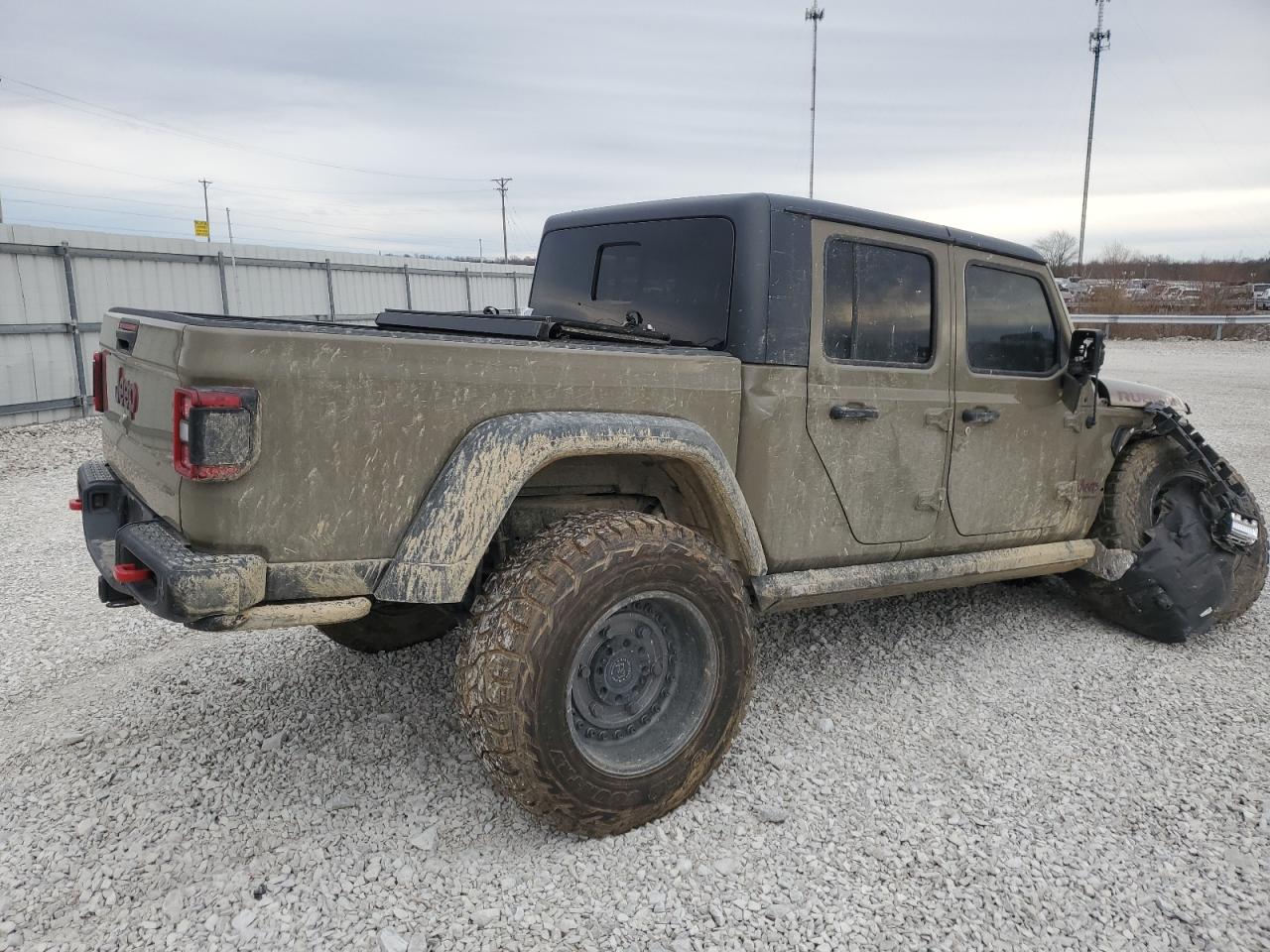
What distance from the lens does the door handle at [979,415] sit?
3.66 metres

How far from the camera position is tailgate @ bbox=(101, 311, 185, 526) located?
2.36 meters

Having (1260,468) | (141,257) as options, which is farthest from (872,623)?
(141,257)

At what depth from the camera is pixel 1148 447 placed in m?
4.56

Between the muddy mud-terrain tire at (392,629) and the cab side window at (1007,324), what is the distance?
2.53 m

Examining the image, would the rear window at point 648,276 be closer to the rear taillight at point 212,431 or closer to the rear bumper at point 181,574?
the rear taillight at point 212,431

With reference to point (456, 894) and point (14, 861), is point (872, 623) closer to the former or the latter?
point (456, 894)

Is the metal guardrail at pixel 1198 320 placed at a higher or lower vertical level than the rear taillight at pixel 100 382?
lower

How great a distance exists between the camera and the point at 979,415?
3.70 meters

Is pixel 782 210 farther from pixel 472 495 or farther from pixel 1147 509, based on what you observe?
pixel 1147 509

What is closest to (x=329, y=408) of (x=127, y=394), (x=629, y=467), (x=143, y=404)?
(x=143, y=404)

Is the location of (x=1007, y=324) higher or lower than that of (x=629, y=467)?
higher

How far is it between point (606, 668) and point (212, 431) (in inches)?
52.8

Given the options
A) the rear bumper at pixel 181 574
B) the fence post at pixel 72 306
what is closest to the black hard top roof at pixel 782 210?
the rear bumper at pixel 181 574

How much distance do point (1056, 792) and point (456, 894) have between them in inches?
80.6
